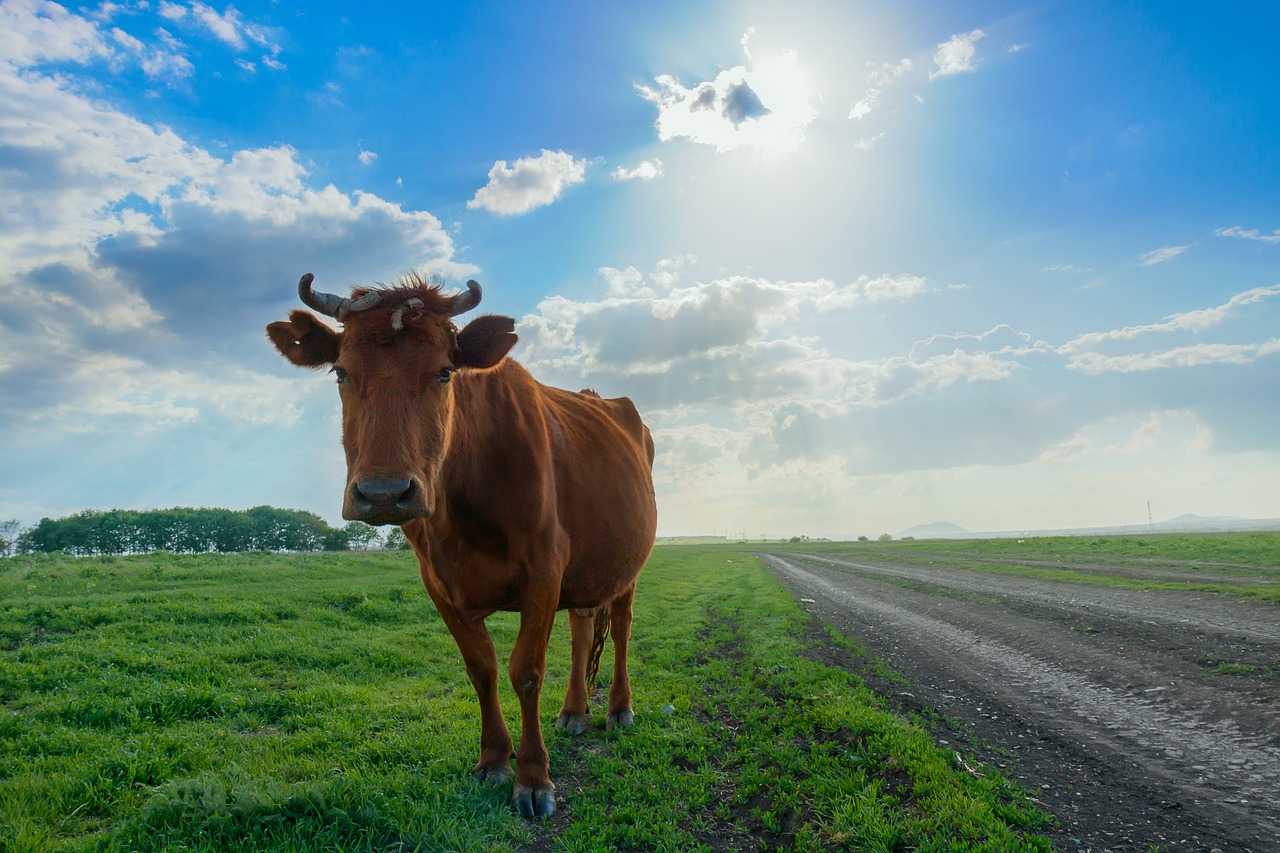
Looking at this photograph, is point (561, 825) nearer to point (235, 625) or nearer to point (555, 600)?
point (555, 600)

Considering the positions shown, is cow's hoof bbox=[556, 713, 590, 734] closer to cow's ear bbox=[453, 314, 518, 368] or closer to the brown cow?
the brown cow

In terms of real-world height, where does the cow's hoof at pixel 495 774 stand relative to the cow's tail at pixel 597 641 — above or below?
below

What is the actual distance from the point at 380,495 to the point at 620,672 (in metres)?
4.46

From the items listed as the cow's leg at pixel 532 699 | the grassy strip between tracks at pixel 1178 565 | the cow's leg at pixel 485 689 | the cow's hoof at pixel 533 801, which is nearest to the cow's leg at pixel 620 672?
the cow's leg at pixel 485 689

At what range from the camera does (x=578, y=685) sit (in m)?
7.18

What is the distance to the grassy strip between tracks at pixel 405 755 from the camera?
14.5 feet

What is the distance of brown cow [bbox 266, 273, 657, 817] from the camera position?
4309 mm

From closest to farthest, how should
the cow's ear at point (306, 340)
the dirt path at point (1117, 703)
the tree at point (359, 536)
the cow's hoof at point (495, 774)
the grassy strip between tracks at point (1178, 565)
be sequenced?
the dirt path at point (1117, 703) < the cow's ear at point (306, 340) < the cow's hoof at point (495, 774) < the grassy strip between tracks at point (1178, 565) < the tree at point (359, 536)

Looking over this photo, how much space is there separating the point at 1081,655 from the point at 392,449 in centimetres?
1042

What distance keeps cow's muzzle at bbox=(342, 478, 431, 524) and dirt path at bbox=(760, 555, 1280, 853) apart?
4663mm

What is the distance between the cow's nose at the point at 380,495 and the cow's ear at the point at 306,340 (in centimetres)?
153

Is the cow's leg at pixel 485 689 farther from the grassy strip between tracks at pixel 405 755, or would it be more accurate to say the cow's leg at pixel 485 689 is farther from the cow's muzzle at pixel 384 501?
the cow's muzzle at pixel 384 501

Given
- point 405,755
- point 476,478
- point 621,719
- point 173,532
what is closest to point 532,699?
point 405,755

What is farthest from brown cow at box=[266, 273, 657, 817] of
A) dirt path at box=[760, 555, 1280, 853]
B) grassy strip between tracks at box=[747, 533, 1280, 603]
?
grassy strip between tracks at box=[747, 533, 1280, 603]
